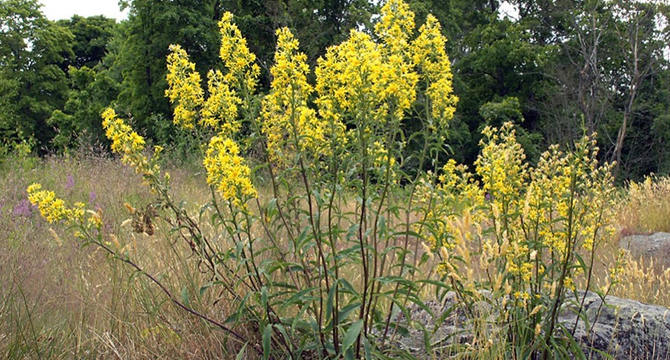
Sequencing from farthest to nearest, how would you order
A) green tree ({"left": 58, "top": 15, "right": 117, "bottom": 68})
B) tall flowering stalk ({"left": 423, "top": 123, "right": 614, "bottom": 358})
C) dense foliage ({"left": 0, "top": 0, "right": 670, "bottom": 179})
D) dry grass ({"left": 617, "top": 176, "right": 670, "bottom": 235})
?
1. green tree ({"left": 58, "top": 15, "right": 117, "bottom": 68})
2. dense foliage ({"left": 0, "top": 0, "right": 670, "bottom": 179})
3. dry grass ({"left": 617, "top": 176, "right": 670, "bottom": 235})
4. tall flowering stalk ({"left": 423, "top": 123, "right": 614, "bottom": 358})

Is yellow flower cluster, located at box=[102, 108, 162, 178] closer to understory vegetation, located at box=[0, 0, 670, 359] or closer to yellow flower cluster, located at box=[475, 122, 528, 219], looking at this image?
understory vegetation, located at box=[0, 0, 670, 359]

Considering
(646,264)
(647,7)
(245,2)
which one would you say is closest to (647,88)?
(647,7)

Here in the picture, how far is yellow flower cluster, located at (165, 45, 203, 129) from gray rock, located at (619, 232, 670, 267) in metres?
5.73

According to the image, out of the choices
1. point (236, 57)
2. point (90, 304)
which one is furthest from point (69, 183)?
point (236, 57)

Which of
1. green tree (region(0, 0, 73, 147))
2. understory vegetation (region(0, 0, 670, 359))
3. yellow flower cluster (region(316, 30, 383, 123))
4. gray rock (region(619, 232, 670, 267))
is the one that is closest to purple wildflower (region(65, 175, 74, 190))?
understory vegetation (region(0, 0, 670, 359))

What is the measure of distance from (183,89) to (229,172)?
0.67 metres

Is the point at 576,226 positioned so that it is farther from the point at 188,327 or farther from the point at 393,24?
the point at 188,327

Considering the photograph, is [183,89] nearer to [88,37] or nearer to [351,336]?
[351,336]

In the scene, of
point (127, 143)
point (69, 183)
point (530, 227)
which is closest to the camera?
point (127, 143)

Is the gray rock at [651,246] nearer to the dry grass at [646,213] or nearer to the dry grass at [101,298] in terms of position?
the dry grass at [101,298]

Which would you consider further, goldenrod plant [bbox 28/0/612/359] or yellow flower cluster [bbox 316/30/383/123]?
goldenrod plant [bbox 28/0/612/359]

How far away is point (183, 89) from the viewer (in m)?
2.76

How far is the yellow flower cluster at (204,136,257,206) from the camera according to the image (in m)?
2.34

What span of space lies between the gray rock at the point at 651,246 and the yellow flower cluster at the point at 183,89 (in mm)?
5728
